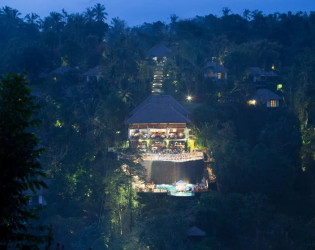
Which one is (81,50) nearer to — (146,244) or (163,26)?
(163,26)

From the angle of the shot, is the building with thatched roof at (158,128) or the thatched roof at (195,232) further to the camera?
the building with thatched roof at (158,128)

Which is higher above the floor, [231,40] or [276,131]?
[231,40]

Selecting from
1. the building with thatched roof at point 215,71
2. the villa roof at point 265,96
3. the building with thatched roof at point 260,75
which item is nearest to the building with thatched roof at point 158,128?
the villa roof at point 265,96

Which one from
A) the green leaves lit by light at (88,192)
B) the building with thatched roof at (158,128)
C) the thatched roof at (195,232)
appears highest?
the building with thatched roof at (158,128)

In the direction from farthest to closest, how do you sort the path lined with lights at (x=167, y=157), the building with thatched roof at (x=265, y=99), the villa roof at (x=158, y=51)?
the villa roof at (x=158, y=51), the building with thatched roof at (x=265, y=99), the path lined with lights at (x=167, y=157)

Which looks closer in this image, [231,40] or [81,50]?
[81,50]

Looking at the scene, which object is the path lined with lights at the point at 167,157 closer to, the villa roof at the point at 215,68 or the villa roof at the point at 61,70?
the villa roof at the point at 215,68

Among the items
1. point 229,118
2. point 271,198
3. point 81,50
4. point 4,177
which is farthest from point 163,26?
point 4,177
